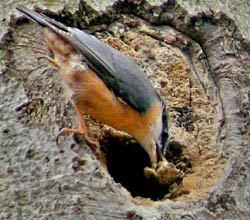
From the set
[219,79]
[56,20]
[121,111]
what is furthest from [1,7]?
[219,79]

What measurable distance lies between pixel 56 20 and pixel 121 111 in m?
0.34

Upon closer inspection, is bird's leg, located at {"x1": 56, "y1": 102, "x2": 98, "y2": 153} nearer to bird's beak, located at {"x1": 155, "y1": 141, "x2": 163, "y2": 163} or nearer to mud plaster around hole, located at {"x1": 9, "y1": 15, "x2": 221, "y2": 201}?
mud plaster around hole, located at {"x1": 9, "y1": 15, "x2": 221, "y2": 201}

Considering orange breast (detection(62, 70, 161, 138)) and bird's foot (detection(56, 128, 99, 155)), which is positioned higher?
bird's foot (detection(56, 128, 99, 155))

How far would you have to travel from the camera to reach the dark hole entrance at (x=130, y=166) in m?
2.17

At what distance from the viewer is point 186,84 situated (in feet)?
7.59

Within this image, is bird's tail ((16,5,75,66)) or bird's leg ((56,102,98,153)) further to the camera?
bird's tail ((16,5,75,66))

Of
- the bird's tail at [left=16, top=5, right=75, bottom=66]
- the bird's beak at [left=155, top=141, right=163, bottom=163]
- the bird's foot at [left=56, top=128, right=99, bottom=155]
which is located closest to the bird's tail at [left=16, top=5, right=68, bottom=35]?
the bird's tail at [left=16, top=5, right=75, bottom=66]

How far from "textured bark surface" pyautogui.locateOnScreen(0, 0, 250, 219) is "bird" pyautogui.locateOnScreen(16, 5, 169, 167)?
0.15ft

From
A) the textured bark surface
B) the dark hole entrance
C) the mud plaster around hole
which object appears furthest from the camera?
the dark hole entrance

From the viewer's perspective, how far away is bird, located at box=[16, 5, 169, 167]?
7.14 feet

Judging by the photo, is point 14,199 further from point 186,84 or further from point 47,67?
point 186,84

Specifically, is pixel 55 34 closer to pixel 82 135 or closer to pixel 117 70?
pixel 117 70

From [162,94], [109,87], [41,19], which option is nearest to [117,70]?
[109,87]

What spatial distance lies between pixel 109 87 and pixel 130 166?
0.76 ft
